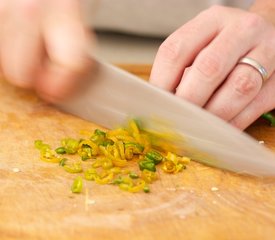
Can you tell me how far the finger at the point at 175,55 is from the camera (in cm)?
150

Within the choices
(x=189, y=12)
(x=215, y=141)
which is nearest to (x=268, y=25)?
(x=215, y=141)

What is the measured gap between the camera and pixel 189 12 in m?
2.21

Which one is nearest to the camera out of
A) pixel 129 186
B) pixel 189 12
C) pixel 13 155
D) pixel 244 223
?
pixel 244 223

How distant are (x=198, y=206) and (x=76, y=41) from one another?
42cm

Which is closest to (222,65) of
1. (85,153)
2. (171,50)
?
(171,50)

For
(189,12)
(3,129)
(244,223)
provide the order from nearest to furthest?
(244,223), (3,129), (189,12)

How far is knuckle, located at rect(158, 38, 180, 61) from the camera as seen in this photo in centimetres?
150

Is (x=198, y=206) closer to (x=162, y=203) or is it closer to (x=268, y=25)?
(x=162, y=203)

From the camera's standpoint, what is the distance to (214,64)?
4.78ft

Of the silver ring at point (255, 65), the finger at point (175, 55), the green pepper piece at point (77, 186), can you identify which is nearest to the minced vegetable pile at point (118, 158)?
the green pepper piece at point (77, 186)

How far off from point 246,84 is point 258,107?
0.30ft

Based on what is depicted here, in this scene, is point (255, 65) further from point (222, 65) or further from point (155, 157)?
point (155, 157)

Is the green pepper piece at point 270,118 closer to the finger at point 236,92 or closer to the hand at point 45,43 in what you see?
the finger at point 236,92

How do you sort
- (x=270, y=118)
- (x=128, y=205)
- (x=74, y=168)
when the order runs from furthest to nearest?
1. (x=270, y=118)
2. (x=74, y=168)
3. (x=128, y=205)
